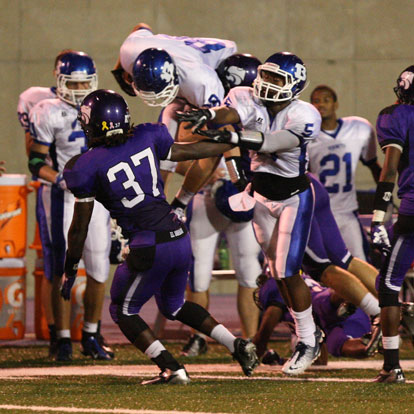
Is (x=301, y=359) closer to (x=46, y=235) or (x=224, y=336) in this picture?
(x=224, y=336)

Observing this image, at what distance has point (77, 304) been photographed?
24.7ft

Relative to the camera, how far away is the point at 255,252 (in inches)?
283

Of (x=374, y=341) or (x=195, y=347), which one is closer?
(x=374, y=341)

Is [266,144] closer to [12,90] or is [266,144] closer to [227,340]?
[227,340]

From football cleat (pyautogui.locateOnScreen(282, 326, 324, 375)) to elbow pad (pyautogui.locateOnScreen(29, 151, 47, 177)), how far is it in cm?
Answer: 210

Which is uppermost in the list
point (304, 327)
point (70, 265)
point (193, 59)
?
point (193, 59)

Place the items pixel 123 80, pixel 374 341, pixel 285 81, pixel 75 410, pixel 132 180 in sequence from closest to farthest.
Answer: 1. pixel 75 410
2. pixel 132 180
3. pixel 285 81
4. pixel 374 341
5. pixel 123 80

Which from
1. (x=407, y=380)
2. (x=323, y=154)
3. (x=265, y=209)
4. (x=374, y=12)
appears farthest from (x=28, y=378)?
(x=374, y=12)

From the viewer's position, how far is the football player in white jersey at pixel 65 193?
6.70 metres

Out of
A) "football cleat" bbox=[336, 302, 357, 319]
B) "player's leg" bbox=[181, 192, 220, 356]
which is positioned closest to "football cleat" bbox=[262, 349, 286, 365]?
"football cleat" bbox=[336, 302, 357, 319]

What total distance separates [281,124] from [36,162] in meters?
1.83

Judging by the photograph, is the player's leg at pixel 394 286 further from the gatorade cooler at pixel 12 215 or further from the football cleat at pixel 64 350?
the gatorade cooler at pixel 12 215

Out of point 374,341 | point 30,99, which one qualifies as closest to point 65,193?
point 30,99

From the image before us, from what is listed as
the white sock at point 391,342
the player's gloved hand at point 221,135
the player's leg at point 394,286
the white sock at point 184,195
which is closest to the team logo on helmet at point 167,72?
the white sock at point 184,195
